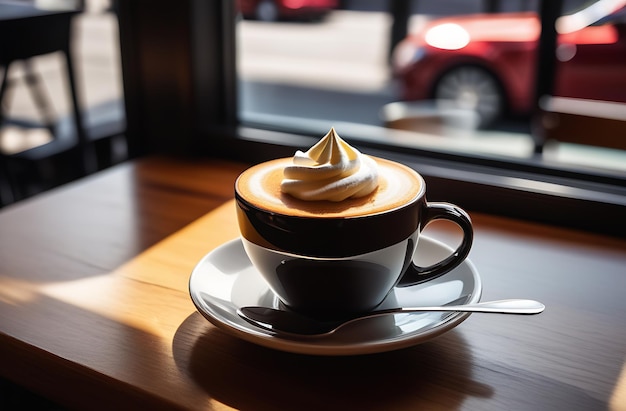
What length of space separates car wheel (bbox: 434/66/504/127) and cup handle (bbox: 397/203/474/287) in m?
2.56

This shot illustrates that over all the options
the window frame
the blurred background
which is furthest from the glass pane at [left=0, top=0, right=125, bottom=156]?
the window frame

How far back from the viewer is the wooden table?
18.3 inches

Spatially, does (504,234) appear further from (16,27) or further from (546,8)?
(16,27)

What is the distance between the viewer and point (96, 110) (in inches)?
115

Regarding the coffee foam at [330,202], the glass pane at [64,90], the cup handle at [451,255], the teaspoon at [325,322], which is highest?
the coffee foam at [330,202]

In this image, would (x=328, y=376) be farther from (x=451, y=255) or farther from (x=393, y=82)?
(x=393, y=82)

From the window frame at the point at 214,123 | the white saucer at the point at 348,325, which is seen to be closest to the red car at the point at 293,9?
the window frame at the point at 214,123

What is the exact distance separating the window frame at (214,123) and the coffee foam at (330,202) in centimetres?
26

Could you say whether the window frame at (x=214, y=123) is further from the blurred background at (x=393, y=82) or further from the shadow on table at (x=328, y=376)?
the shadow on table at (x=328, y=376)

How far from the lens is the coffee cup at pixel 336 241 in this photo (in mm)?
465

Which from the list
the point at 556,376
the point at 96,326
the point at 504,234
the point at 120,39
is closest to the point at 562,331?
the point at 556,376

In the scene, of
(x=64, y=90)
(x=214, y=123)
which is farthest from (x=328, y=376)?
(x=64, y=90)

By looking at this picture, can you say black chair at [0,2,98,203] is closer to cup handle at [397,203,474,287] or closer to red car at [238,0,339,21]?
cup handle at [397,203,474,287]

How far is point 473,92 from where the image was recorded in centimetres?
302
